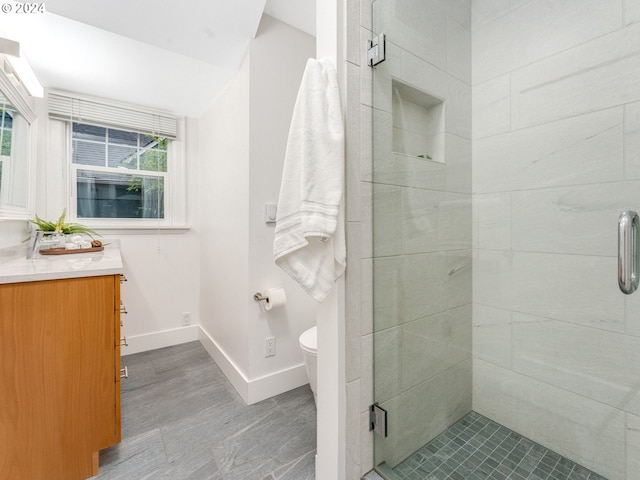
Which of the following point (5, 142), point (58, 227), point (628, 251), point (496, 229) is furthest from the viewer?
point (58, 227)

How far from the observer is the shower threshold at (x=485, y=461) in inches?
42.1

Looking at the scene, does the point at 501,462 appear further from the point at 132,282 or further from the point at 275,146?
the point at 132,282

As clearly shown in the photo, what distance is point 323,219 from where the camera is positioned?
98 cm

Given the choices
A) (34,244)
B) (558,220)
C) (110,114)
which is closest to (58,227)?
(34,244)

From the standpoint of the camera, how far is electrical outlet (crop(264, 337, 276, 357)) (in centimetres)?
187

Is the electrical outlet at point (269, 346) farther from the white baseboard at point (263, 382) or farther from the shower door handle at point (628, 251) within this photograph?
the shower door handle at point (628, 251)

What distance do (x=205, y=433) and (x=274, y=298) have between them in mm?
775

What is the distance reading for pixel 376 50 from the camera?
109 centimetres

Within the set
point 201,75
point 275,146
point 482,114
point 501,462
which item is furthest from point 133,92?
point 501,462

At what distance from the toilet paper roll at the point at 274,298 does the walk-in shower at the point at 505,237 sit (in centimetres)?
82

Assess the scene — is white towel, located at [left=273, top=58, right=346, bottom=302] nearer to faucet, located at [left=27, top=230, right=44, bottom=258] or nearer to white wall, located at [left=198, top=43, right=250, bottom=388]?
white wall, located at [left=198, top=43, right=250, bottom=388]

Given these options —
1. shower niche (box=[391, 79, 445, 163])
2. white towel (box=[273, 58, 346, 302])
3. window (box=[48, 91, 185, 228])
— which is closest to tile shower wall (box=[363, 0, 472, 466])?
shower niche (box=[391, 79, 445, 163])

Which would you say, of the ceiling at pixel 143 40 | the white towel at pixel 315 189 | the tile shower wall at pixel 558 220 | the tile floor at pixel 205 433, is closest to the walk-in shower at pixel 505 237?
the tile shower wall at pixel 558 220

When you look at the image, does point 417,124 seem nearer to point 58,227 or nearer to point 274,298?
point 274,298
